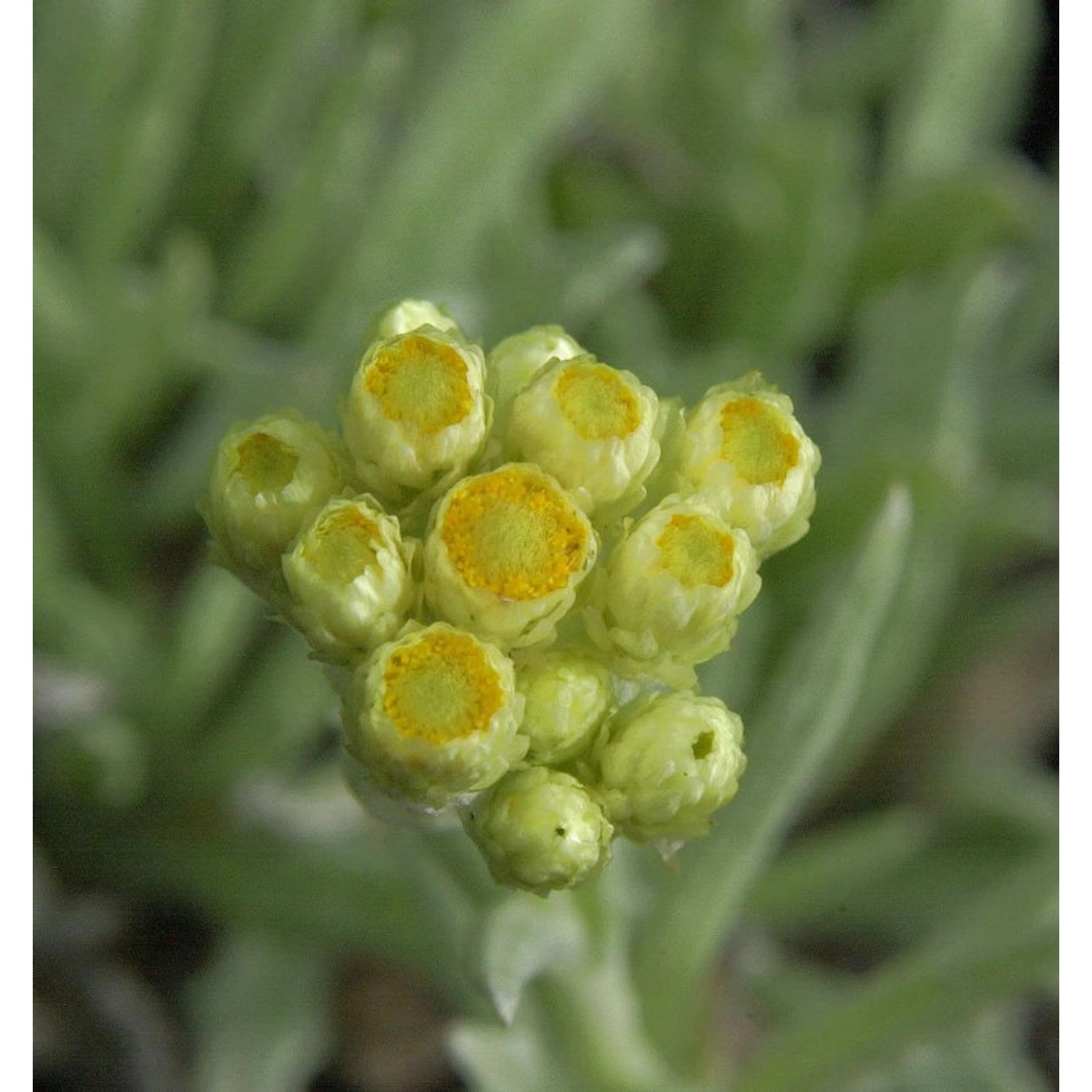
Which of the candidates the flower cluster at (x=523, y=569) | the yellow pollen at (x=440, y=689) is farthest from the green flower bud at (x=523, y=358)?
the yellow pollen at (x=440, y=689)

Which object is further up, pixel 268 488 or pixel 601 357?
pixel 601 357

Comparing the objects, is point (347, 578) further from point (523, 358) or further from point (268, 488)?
point (523, 358)

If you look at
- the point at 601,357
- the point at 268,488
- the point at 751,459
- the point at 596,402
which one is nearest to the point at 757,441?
the point at 751,459

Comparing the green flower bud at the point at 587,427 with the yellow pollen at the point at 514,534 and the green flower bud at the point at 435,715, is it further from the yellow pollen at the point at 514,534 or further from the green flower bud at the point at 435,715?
the green flower bud at the point at 435,715

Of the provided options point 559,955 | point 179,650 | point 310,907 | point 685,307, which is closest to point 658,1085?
point 559,955

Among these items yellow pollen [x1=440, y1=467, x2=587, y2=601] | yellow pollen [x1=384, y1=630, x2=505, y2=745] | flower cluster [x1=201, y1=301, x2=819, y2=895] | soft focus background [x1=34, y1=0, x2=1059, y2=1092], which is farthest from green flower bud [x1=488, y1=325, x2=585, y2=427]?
soft focus background [x1=34, y1=0, x2=1059, y2=1092]
